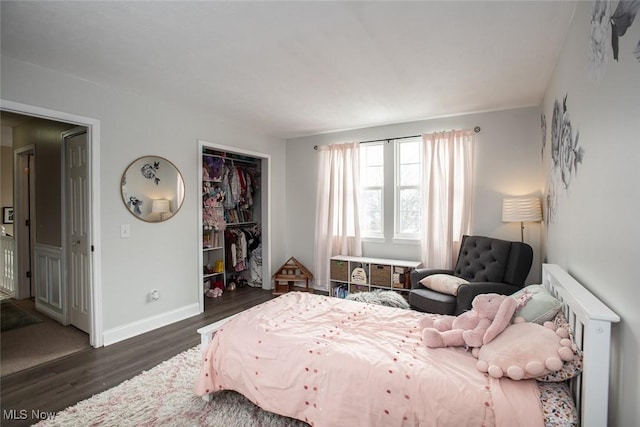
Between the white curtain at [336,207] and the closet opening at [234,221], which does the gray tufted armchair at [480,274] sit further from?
the closet opening at [234,221]

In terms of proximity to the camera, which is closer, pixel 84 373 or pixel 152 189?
pixel 84 373

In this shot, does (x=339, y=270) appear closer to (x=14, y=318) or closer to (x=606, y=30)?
(x=606, y=30)

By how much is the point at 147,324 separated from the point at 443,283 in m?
3.21

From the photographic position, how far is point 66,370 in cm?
251

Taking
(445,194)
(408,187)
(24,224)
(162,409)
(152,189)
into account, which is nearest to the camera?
(162,409)

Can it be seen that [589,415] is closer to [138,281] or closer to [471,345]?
[471,345]

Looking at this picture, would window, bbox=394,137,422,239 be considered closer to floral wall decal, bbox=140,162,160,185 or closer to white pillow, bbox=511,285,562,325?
white pillow, bbox=511,285,562,325

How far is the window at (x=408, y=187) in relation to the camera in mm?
4258

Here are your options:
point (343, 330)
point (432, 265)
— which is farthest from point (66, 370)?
point (432, 265)

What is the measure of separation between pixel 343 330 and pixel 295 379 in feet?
1.49

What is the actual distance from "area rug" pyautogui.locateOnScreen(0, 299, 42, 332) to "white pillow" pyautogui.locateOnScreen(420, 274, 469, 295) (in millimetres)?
4548

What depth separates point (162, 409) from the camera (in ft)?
6.61

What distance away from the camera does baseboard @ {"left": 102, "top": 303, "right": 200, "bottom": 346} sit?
2.99 meters

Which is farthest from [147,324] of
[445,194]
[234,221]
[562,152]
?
[562,152]
